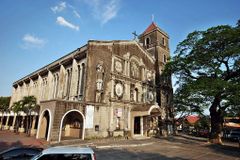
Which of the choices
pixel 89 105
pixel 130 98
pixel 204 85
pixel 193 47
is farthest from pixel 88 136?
pixel 193 47

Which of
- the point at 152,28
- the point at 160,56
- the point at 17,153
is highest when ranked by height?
the point at 152,28

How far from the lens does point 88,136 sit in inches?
798

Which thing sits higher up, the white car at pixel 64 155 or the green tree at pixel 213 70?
the green tree at pixel 213 70

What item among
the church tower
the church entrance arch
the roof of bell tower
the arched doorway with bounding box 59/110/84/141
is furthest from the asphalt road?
the roof of bell tower

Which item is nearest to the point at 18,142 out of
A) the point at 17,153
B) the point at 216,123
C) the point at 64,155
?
the point at 17,153

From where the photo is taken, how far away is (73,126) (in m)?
22.1

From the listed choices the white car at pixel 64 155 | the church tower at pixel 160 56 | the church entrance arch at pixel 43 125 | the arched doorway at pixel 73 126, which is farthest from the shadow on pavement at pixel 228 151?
the church entrance arch at pixel 43 125

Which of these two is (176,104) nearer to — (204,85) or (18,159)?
(204,85)

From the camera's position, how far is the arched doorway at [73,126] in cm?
2050

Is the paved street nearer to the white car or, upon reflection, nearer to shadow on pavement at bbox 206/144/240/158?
shadow on pavement at bbox 206/144/240/158

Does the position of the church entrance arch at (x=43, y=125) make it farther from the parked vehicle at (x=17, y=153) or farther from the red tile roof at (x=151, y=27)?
the red tile roof at (x=151, y=27)

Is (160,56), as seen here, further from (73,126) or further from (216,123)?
(73,126)

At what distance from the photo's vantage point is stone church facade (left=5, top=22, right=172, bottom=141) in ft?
66.7

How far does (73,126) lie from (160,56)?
72.2 ft
